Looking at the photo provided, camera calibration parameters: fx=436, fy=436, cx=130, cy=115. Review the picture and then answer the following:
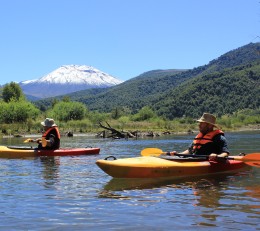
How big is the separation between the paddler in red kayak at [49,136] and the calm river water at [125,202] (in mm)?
4227

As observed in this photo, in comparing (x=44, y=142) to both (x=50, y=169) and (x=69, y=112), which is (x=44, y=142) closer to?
(x=50, y=169)

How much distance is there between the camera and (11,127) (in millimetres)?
48656

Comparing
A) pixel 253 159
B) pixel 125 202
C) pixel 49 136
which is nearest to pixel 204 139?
pixel 253 159

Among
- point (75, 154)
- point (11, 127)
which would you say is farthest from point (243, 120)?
point (75, 154)

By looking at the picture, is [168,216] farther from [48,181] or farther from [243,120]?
[243,120]

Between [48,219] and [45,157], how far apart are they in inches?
383

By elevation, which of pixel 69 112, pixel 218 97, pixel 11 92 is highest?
pixel 218 97

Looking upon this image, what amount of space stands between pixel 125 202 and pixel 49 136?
911cm

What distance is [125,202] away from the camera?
7465 mm

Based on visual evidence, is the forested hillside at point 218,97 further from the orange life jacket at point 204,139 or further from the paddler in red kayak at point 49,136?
the orange life jacket at point 204,139

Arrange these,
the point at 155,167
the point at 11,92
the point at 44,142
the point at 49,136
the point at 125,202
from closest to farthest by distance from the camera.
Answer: the point at 125,202, the point at 155,167, the point at 44,142, the point at 49,136, the point at 11,92

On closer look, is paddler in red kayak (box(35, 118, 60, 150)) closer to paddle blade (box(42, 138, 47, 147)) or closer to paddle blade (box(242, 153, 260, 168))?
paddle blade (box(42, 138, 47, 147))

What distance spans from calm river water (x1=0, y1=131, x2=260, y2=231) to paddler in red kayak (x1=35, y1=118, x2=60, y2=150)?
4227 millimetres

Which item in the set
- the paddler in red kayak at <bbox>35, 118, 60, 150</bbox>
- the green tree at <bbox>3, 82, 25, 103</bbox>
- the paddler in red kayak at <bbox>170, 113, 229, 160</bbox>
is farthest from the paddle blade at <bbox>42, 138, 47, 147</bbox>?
the green tree at <bbox>3, 82, 25, 103</bbox>
